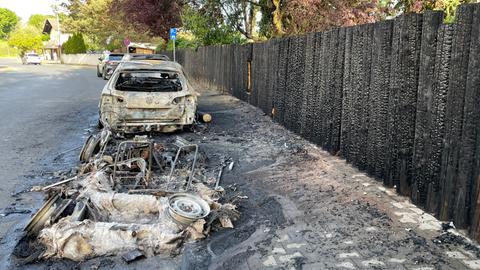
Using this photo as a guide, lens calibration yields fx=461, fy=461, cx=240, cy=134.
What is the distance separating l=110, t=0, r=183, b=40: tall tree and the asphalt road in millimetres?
14076

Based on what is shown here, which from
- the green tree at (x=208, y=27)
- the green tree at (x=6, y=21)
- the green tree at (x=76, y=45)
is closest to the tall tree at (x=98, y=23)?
the green tree at (x=76, y=45)

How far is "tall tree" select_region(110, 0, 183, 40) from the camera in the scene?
29.9 m

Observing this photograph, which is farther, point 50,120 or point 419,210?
point 50,120

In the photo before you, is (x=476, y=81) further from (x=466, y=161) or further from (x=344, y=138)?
(x=344, y=138)

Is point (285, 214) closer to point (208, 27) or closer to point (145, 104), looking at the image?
point (145, 104)

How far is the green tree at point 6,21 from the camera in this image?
13900 cm

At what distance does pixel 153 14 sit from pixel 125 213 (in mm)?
27664

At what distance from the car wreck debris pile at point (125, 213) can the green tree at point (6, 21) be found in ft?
501

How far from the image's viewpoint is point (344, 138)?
7109 mm

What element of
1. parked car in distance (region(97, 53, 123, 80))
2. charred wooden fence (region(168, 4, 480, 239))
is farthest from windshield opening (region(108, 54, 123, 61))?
charred wooden fence (region(168, 4, 480, 239))

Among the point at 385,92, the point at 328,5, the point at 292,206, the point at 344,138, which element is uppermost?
the point at 328,5

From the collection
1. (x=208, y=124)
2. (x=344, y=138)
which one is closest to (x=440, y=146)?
(x=344, y=138)

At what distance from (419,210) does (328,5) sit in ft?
42.1

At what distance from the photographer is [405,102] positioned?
534 centimetres
